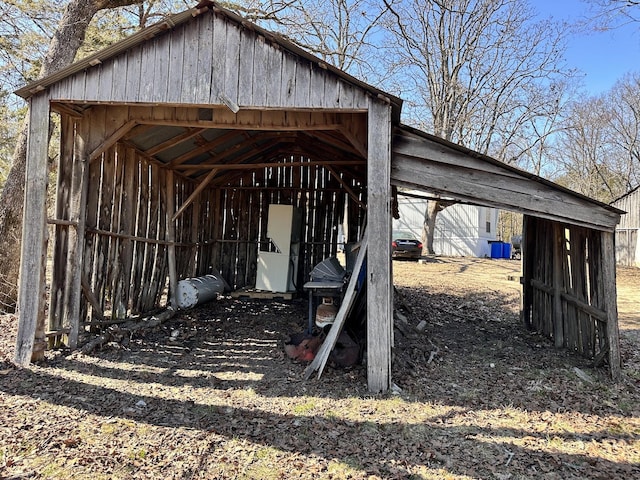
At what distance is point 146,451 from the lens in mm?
3186

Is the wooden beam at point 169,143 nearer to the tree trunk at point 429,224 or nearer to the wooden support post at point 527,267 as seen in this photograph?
the wooden support post at point 527,267

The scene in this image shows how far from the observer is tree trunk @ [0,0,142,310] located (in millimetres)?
7102

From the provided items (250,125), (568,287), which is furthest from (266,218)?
(568,287)

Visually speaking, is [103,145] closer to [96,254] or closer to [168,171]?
[96,254]

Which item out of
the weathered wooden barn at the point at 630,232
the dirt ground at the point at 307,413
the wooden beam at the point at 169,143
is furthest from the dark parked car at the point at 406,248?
the wooden beam at the point at 169,143

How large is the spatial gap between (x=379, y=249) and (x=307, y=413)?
1826mm

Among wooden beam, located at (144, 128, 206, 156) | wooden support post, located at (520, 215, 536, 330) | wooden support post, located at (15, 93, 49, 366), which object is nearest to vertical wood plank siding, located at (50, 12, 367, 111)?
wooden support post, located at (15, 93, 49, 366)

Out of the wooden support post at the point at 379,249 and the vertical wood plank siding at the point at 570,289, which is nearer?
the wooden support post at the point at 379,249

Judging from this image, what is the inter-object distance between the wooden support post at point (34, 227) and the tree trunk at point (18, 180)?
283 cm

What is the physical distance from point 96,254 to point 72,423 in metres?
3.07

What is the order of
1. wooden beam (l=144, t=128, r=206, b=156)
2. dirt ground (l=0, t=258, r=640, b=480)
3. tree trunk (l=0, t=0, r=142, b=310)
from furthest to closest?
tree trunk (l=0, t=0, r=142, b=310) < wooden beam (l=144, t=128, r=206, b=156) < dirt ground (l=0, t=258, r=640, b=480)

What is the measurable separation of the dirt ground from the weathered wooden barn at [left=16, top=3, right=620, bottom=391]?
59 centimetres

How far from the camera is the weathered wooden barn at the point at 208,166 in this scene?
4664 mm

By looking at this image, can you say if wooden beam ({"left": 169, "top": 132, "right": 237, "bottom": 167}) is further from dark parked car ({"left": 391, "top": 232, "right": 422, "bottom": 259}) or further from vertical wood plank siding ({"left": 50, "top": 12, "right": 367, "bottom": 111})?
dark parked car ({"left": 391, "top": 232, "right": 422, "bottom": 259})
